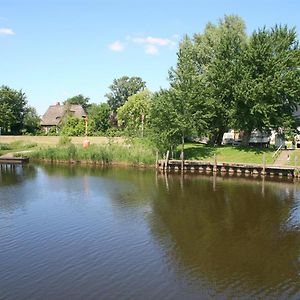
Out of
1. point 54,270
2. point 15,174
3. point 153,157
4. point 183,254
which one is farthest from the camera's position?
point 153,157

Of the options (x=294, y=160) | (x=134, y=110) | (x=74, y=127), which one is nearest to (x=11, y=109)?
(x=74, y=127)

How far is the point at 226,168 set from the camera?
44.2 m

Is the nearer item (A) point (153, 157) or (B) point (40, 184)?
(B) point (40, 184)

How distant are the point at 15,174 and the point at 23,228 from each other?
23129 millimetres

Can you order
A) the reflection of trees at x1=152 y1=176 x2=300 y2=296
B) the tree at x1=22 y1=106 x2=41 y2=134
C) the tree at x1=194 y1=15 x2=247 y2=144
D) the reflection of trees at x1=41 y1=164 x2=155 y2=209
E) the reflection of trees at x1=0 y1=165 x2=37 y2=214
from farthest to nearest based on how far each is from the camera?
1. the tree at x1=22 y1=106 x2=41 y2=134
2. the tree at x1=194 y1=15 x2=247 y2=144
3. the reflection of trees at x1=41 y1=164 x2=155 y2=209
4. the reflection of trees at x1=0 y1=165 x2=37 y2=214
5. the reflection of trees at x1=152 y1=176 x2=300 y2=296

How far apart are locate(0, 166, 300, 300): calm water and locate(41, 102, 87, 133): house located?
205ft

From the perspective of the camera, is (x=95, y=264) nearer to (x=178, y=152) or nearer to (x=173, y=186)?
(x=173, y=186)

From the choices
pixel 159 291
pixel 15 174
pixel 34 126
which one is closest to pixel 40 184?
pixel 15 174

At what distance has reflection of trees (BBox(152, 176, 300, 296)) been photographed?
15.3 m

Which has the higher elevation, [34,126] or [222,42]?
[222,42]

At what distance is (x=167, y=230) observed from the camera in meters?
21.8

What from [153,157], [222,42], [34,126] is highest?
[222,42]

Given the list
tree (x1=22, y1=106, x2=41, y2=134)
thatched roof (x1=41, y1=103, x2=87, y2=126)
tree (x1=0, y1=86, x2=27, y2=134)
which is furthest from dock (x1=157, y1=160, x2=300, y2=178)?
thatched roof (x1=41, y1=103, x2=87, y2=126)

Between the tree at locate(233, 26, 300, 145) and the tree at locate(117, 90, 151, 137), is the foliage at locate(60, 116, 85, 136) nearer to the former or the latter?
the tree at locate(117, 90, 151, 137)
